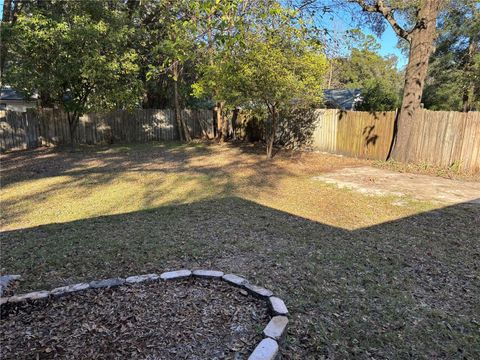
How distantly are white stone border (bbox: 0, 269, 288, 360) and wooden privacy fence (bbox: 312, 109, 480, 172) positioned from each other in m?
7.65

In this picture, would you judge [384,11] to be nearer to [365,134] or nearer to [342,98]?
[365,134]

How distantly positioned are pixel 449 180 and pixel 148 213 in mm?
6528

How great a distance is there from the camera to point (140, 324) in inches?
88.9

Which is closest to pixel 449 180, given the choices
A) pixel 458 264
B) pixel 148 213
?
pixel 458 264

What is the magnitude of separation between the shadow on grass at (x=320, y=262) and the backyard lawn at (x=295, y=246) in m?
0.01

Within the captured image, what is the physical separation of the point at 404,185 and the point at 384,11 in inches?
193

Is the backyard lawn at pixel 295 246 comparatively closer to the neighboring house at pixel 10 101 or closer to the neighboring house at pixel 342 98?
the neighboring house at pixel 342 98

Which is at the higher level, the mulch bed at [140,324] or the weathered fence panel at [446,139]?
the weathered fence panel at [446,139]

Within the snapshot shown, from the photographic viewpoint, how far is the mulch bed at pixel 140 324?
6.57 feet

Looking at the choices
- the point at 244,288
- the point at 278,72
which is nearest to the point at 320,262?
the point at 244,288

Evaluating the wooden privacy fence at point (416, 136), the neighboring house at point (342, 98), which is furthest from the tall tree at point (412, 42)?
the neighboring house at point (342, 98)

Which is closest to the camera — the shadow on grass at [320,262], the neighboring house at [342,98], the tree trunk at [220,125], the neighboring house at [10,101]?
the shadow on grass at [320,262]

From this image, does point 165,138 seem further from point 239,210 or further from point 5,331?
point 5,331

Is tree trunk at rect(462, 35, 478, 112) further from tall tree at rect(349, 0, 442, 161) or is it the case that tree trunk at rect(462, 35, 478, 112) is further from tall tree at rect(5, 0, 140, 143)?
tall tree at rect(5, 0, 140, 143)
